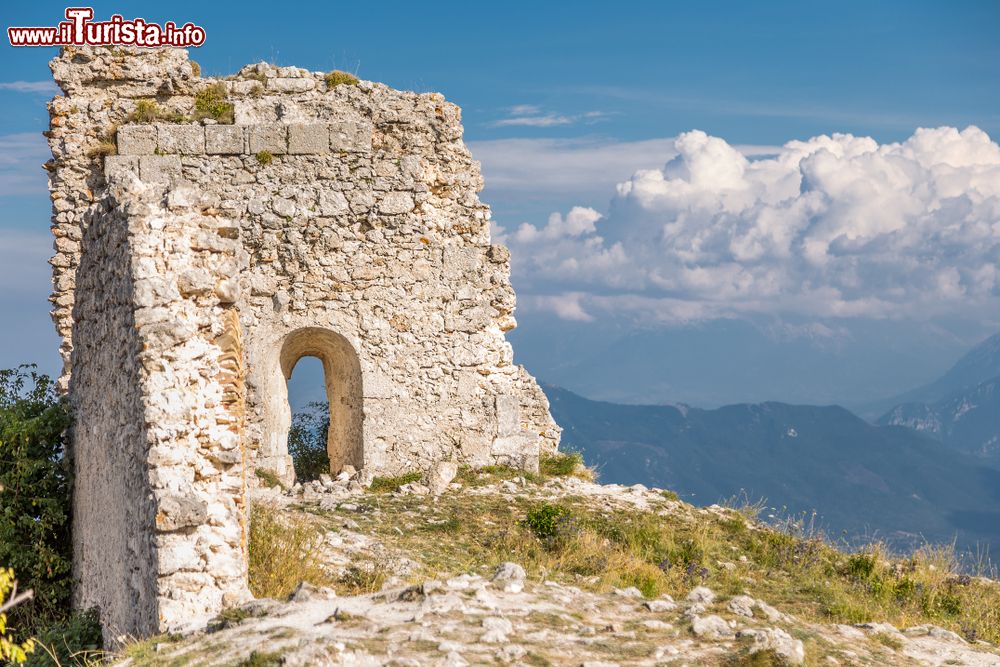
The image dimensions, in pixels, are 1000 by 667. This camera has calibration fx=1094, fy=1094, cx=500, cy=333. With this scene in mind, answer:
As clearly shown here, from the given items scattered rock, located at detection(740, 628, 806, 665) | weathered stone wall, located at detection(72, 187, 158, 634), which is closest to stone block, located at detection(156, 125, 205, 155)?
weathered stone wall, located at detection(72, 187, 158, 634)

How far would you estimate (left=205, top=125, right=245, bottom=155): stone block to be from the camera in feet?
48.3

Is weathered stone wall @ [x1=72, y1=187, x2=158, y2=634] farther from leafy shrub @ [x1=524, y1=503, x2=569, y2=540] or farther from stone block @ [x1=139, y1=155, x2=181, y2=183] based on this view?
leafy shrub @ [x1=524, y1=503, x2=569, y2=540]

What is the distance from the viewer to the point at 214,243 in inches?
324

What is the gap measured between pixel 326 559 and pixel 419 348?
5.74 meters

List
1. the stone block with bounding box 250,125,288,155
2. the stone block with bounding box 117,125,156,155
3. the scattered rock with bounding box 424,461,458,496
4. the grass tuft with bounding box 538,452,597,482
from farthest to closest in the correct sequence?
the grass tuft with bounding box 538,452,597,482 → the stone block with bounding box 250,125,288,155 → the stone block with bounding box 117,125,156,155 → the scattered rock with bounding box 424,461,458,496

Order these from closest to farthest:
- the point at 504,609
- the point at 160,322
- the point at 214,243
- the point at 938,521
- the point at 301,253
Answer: the point at 504,609
the point at 160,322
the point at 214,243
the point at 301,253
the point at 938,521

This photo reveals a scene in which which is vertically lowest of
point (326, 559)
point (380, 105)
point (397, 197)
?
point (326, 559)

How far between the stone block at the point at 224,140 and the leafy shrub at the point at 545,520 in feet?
20.7

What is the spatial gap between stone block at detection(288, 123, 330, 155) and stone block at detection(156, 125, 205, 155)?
3.93 ft

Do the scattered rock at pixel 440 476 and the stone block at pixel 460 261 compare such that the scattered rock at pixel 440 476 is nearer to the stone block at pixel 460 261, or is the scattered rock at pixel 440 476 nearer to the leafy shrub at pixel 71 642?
the stone block at pixel 460 261

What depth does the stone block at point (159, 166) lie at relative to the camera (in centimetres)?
1462

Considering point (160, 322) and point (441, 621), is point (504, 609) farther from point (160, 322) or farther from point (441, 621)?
point (160, 322)

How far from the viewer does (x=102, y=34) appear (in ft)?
49.1

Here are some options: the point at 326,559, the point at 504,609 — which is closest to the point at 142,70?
the point at 326,559
